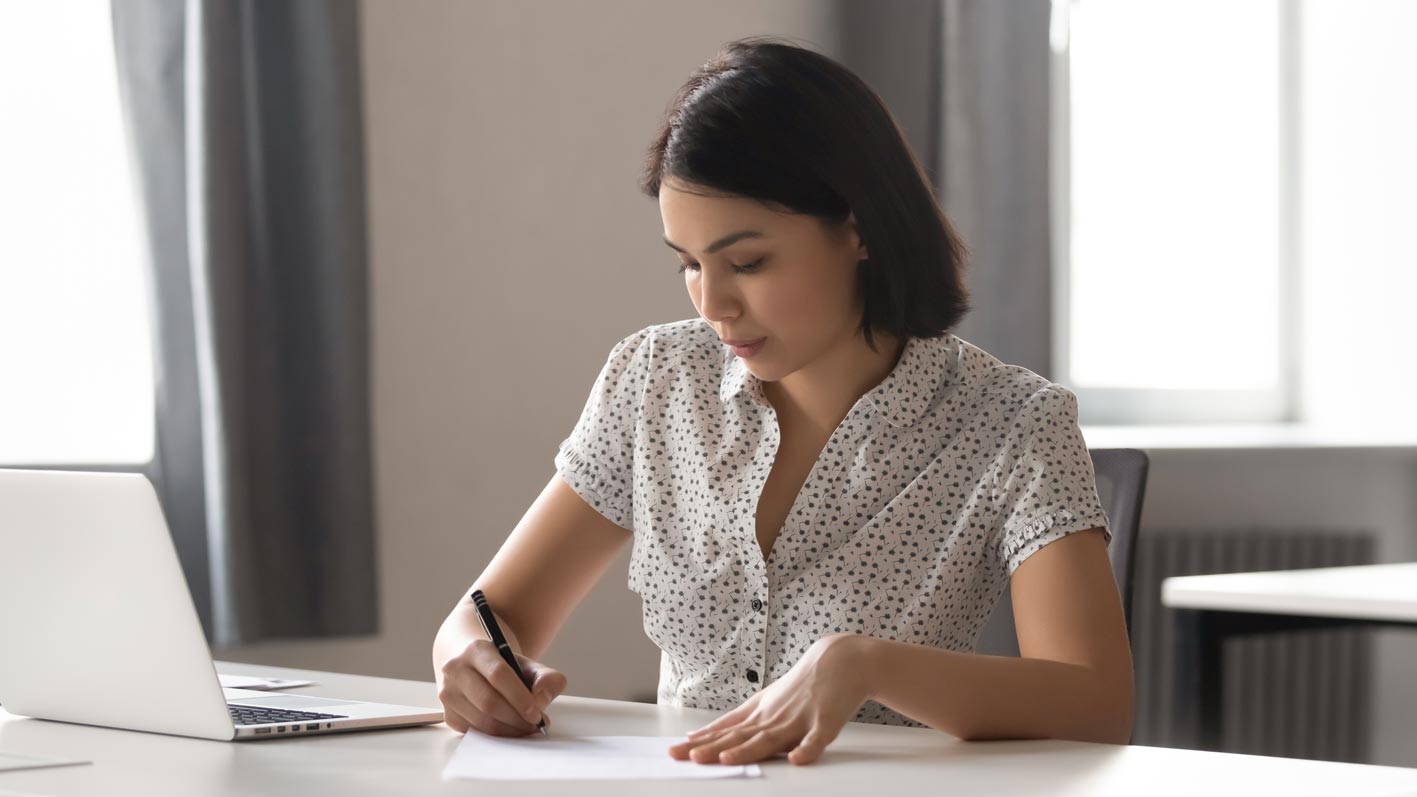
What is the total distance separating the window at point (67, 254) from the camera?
2463 millimetres

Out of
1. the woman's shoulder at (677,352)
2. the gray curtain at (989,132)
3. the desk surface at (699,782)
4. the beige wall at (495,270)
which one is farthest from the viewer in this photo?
the gray curtain at (989,132)

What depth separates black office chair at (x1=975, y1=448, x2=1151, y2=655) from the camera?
156 cm

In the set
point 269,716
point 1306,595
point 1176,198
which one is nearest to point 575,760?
point 269,716

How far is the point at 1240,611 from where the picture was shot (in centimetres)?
219

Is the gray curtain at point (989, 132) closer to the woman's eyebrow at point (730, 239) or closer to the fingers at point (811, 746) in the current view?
the woman's eyebrow at point (730, 239)

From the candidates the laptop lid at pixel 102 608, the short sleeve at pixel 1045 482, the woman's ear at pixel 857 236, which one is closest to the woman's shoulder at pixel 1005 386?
the short sleeve at pixel 1045 482

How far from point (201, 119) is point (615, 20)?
3.12 ft

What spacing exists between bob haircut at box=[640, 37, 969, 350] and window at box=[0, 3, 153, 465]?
4.03 feet

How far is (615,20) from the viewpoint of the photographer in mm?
3090

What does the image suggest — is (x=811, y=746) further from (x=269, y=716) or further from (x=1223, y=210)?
(x=1223, y=210)

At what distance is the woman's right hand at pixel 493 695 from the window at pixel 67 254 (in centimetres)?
137

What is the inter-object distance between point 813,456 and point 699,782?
596mm

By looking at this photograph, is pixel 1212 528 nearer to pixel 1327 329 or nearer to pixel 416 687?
pixel 1327 329

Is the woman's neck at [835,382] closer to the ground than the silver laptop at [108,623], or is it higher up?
higher up
